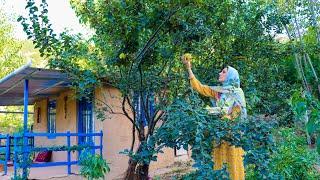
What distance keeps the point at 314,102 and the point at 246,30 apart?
3703 millimetres

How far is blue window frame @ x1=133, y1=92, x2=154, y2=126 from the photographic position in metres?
6.89

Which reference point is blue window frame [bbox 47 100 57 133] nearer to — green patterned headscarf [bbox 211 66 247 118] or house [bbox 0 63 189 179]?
house [bbox 0 63 189 179]

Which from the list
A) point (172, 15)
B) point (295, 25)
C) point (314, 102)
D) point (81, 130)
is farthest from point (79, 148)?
point (295, 25)

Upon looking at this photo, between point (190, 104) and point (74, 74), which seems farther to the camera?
point (74, 74)

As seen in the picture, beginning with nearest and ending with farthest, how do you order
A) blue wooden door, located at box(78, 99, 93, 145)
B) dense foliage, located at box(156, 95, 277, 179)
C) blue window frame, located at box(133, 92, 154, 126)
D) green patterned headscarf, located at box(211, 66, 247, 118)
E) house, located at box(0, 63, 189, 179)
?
dense foliage, located at box(156, 95, 277, 179), green patterned headscarf, located at box(211, 66, 247, 118), blue window frame, located at box(133, 92, 154, 126), house, located at box(0, 63, 189, 179), blue wooden door, located at box(78, 99, 93, 145)

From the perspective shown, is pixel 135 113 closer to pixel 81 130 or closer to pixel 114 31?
pixel 114 31

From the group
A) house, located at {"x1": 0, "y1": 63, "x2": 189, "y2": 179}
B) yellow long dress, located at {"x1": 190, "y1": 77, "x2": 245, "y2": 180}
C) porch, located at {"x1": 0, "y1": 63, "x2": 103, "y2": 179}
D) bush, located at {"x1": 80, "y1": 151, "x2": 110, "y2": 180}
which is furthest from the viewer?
house, located at {"x1": 0, "y1": 63, "x2": 189, "y2": 179}

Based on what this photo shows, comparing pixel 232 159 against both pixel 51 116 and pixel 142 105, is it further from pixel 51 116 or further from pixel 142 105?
pixel 51 116

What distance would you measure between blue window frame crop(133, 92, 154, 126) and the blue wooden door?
9.71 ft

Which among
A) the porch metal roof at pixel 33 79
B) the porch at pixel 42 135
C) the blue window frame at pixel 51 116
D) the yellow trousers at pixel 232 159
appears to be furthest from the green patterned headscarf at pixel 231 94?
the blue window frame at pixel 51 116

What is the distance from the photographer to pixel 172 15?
214 inches

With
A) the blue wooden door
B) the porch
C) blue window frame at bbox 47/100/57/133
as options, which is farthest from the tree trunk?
blue window frame at bbox 47/100/57/133

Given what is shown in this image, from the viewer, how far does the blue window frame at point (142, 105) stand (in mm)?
6891

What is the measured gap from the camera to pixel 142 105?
7.21 meters
